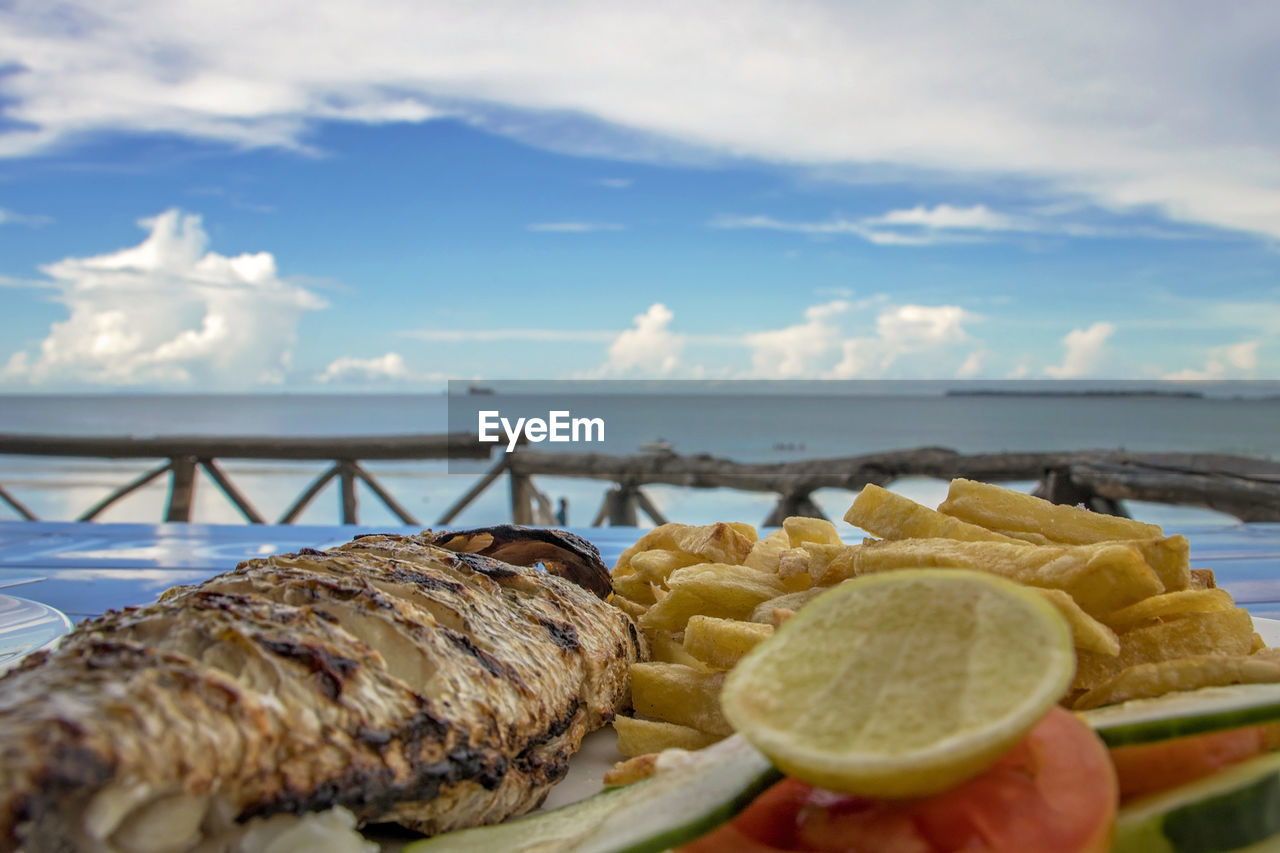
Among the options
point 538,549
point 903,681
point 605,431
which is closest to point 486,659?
point 903,681

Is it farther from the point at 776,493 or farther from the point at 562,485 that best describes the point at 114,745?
the point at 562,485

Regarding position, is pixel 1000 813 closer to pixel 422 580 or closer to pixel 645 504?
pixel 422 580

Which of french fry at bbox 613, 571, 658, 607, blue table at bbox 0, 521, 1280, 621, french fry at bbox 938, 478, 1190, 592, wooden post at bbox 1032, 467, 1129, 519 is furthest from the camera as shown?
wooden post at bbox 1032, 467, 1129, 519

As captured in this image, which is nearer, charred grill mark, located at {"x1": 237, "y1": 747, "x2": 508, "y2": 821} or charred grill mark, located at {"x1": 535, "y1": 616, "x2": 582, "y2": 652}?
charred grill mark, located at {"x1": 237, "y1": 747, "x2": 508, "y2": 821}

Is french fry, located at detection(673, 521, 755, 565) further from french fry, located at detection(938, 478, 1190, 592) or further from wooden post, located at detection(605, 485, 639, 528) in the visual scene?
wooden post, located at detection(605, 485, 639, 528)

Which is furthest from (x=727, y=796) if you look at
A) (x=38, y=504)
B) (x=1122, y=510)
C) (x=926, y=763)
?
(x=38, y=504)

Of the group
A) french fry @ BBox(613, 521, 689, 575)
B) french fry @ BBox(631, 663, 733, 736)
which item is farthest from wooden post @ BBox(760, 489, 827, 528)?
french fry @ BBox(631, 663, 733, 736)
